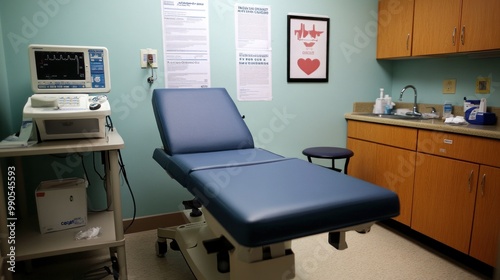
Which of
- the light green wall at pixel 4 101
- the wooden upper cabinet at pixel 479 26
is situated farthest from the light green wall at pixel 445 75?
the light green wall at pixel 4 101

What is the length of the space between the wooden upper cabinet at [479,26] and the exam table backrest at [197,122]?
1.54 m

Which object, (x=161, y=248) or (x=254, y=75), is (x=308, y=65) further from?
(x=161, y=248)

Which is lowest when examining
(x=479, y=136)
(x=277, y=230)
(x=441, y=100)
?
(x=277, y=230)

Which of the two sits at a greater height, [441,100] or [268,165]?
[441,100]

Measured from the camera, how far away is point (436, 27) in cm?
238

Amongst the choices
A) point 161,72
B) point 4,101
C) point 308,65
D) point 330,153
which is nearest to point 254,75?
point 308,65

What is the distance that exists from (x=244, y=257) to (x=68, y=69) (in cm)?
138

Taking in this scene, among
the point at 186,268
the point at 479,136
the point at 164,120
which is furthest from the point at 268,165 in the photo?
the point at 479,136

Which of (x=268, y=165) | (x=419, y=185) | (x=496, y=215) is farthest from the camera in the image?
(x=419, y=185)

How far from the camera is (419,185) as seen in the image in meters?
2.26

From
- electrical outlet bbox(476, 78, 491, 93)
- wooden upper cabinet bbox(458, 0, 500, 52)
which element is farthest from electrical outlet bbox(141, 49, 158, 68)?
electrical outlet bbox(476, 78, 491, 93)

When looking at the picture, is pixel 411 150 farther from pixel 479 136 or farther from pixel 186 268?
pixel 186 268

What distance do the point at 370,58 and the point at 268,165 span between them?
194 centimetres

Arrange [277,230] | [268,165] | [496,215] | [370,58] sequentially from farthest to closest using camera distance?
[370,58], [496,215], [268,165], [277,230]
